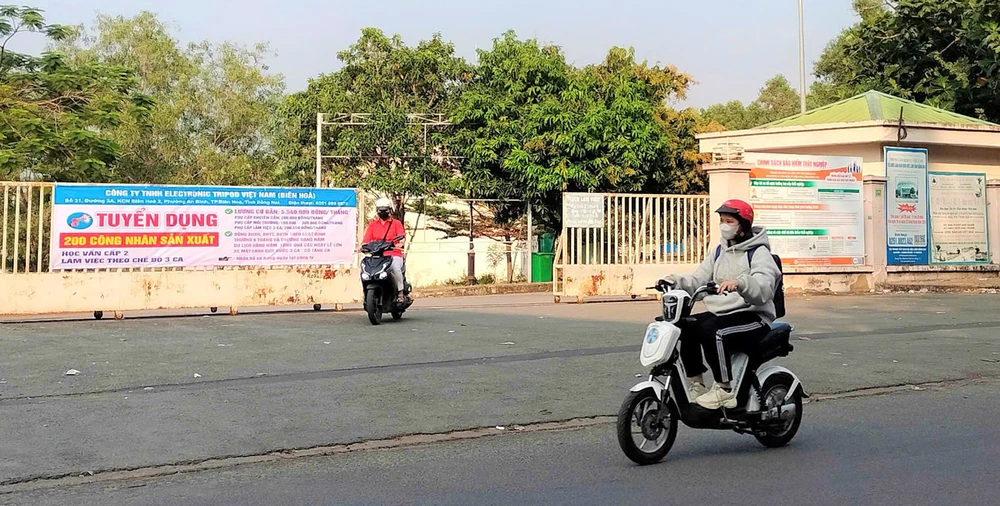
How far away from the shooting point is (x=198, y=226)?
45.6 ft

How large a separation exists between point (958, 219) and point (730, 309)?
1622 centimetres

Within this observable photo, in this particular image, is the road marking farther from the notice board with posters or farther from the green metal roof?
the green metal roof

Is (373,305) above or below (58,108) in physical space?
below

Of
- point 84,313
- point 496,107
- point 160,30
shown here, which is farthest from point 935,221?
point 160,30

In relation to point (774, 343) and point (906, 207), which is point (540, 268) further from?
point (774, 343)

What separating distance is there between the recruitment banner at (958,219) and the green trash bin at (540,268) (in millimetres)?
9288

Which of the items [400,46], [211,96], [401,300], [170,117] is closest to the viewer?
[401,300]

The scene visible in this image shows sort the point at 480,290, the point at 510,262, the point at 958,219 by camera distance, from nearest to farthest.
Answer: the point at 958,219, the point at 480,290, the point at 510,262

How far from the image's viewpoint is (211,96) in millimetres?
32000

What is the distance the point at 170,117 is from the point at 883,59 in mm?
22259

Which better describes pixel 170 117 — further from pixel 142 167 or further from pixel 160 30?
pixel 160 30

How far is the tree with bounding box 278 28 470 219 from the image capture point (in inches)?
1021

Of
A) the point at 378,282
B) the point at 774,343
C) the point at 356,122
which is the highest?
the point at 356,122

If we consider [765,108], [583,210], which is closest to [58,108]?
[583,210]
